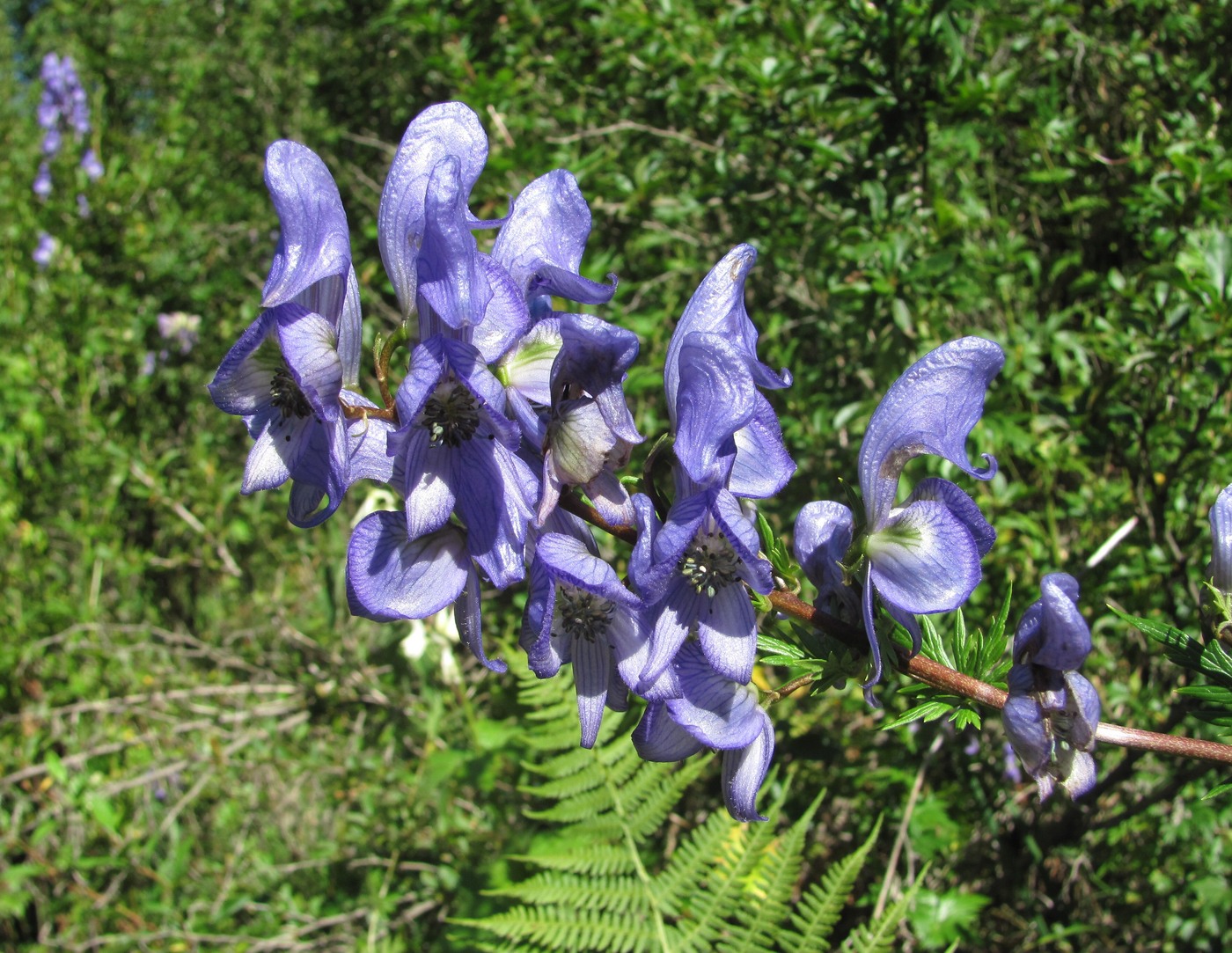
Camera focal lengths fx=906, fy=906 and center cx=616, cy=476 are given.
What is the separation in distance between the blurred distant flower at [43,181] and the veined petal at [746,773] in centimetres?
775

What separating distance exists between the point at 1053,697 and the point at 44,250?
24.7 feet

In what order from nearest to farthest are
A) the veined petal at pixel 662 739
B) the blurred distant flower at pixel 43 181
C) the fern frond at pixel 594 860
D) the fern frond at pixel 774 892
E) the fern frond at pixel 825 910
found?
1. the veined petal at pixel 662 739
2. the fern frond at pixel 825 910
3. the fern frond at pixel 774 892
4. the fern frond at pixel 594 860
5. the blurred distant flower at pixel 43 181

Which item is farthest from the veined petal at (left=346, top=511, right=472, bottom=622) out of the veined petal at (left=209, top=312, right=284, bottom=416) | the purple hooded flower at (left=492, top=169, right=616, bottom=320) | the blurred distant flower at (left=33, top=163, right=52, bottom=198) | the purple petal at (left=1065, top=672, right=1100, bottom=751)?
the blurred distant flower at (left=33, top=163, right=52, bottom=198)

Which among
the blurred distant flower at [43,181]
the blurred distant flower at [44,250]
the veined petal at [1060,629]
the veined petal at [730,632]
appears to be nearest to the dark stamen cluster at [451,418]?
the veined petal at [730,632]

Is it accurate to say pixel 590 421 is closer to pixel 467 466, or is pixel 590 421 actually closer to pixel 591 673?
pixel 467 466

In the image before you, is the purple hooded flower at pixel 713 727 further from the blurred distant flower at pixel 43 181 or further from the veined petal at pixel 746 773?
the blurred distant flower at pixel 43 181

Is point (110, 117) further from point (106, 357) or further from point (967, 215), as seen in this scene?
point (967, 215)

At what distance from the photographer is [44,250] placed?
6.61 m

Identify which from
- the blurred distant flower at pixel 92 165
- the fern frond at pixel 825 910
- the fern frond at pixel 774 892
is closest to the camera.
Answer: the fern frond at pixel 825 910

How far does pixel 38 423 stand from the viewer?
17.4 ft

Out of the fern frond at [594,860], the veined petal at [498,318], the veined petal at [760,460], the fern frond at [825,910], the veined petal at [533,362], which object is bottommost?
the fern frond at [594,860]

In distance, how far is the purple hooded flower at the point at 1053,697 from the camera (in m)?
0.96

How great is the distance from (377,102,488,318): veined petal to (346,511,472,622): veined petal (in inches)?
11.3

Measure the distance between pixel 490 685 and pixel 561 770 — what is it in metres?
0.60
